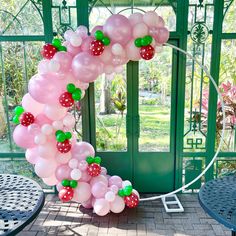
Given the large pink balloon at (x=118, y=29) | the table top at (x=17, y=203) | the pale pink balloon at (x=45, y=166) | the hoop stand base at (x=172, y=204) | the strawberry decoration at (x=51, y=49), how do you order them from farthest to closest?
1. the hoop stand base at (x=172, y=204)
2. the pale pink balloon at (x=45, y=166)
3. the strawberry decoration at (x=51, y=49)
4. the large pink balloon at (x=118, y=29)
5. the table top at (x=17, y=203)

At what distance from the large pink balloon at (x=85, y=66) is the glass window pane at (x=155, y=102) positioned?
36.2 inches

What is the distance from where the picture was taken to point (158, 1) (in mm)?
3330

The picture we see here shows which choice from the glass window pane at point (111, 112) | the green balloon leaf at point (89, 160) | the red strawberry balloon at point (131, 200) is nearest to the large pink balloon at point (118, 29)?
the glass window pane at point (111, 112)

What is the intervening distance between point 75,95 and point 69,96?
0.18 feet

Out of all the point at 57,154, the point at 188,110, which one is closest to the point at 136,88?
the point at 188,110

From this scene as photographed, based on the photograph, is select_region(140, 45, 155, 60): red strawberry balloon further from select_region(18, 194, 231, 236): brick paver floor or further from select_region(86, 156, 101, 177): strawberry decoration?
select_region(18, 194, 231, 236): brick paver floor

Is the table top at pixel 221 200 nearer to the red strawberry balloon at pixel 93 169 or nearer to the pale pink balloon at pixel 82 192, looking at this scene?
the red strawberry balloon at pixel 93 169

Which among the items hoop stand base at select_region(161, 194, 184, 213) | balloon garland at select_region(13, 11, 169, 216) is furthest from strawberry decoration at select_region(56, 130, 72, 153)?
hoop stand base at select_region(161, 194, 184, 213)

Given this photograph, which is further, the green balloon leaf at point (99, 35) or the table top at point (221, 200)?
the green balloon leaf at point (99, 35)

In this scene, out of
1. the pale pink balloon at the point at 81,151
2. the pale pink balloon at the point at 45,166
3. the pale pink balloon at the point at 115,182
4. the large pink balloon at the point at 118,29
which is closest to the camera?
the large pink balloon at the point at 118,29

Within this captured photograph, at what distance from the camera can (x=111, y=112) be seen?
11.9 feet

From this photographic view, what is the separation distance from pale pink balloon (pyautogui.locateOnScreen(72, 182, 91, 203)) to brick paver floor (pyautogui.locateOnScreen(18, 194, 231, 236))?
0.32 m

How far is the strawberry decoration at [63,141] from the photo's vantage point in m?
2.82

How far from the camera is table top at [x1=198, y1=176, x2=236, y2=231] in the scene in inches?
64.5
